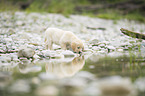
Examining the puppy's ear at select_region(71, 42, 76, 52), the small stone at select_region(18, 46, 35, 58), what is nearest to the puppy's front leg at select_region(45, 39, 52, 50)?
the puppy's ear at select_region(71, 42, 76, 52)

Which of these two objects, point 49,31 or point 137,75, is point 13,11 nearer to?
point 49,31

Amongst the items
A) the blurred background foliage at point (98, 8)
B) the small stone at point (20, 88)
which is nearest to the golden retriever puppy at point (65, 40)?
the small stone at point (20, 88)

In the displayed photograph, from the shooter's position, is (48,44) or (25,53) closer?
(25,53)

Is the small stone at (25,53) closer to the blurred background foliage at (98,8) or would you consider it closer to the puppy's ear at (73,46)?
the puppy's ear at (73,46)

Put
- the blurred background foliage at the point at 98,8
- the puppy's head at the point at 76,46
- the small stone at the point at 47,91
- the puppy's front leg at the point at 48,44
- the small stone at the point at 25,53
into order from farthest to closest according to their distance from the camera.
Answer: the blurred background foliage at the point at 98,8
the puppy's front leg at the point at 48,44
the puppy's head at the point at 76,46
the small stone at the point at 25,53
the small stone at the point at 47,91

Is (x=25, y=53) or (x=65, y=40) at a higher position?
(x=65, y=40)

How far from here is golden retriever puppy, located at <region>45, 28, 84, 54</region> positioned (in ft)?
11.5

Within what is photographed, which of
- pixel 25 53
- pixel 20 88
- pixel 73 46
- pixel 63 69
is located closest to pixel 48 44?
pixel 73 46

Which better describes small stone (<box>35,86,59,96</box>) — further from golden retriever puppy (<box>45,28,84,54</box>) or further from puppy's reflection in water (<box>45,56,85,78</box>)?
golden retriever puppy (<box>45,28,84,54</box>)

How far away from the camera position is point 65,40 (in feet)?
12.0

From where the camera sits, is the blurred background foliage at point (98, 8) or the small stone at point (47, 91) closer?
the small stone at point (47, 91)

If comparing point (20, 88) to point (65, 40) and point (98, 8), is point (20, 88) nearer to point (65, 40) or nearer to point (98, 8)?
point (65, 40)

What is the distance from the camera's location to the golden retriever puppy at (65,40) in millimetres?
3516

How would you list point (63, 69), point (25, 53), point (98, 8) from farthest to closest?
1. point (98, 8)
2. point (25, 53)
3. point (63, 69)
